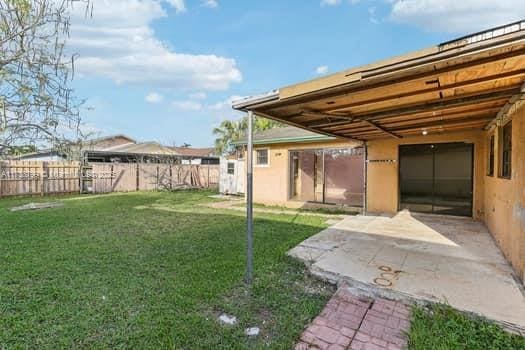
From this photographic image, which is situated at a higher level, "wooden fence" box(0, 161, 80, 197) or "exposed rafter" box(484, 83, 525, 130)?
"exposed rafter" box(484, 83, 525, 130)

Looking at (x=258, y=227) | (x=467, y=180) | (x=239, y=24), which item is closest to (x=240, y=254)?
(x=258, y=227)

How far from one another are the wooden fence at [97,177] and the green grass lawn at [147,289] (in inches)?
299

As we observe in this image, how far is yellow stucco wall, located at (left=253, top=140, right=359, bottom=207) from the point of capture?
9.82 m

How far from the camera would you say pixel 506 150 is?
433cm

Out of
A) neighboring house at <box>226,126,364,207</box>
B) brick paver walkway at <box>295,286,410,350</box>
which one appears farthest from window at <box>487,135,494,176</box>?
brick paver walkway at <box>295,286,410,350</box>

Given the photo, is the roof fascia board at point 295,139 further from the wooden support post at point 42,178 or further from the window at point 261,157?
the wooden support post at point 42,178

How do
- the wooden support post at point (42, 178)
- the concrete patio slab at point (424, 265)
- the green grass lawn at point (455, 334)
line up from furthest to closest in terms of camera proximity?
the wooden support post at point (42, 178)
the concrete patio slab at point (424, 265)
the green grass lawn at point (455, 334)

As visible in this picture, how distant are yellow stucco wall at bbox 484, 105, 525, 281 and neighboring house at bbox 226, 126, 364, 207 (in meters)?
4.56

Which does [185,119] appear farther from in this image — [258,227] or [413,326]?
[413,326]

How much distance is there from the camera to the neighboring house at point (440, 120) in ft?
7.37

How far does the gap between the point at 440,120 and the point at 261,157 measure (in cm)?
636

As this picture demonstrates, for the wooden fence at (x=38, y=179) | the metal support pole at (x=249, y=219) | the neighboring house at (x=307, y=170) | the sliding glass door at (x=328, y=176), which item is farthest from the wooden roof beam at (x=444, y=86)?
the wooden fence at (x=38, y=179)

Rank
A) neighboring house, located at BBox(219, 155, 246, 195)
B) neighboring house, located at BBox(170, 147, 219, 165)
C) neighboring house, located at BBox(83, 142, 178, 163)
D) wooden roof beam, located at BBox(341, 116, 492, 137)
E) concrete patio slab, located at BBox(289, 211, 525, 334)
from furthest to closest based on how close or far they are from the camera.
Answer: neighboring house, located at BBox(170, 147, 219, 165)
neighboring house, located at BBox(83, 142, 178, 163)
neighboring house, located at BBox(219, 155, 246, 195)
wooden roof beam, located at BBox(341, 116, 492, 137)
concrete patio slab, located at BBox(289, 211, 525, 334)

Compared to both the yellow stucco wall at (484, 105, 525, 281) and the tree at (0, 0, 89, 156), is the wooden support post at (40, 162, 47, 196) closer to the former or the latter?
the tree at (0, 0, 89, 156)
